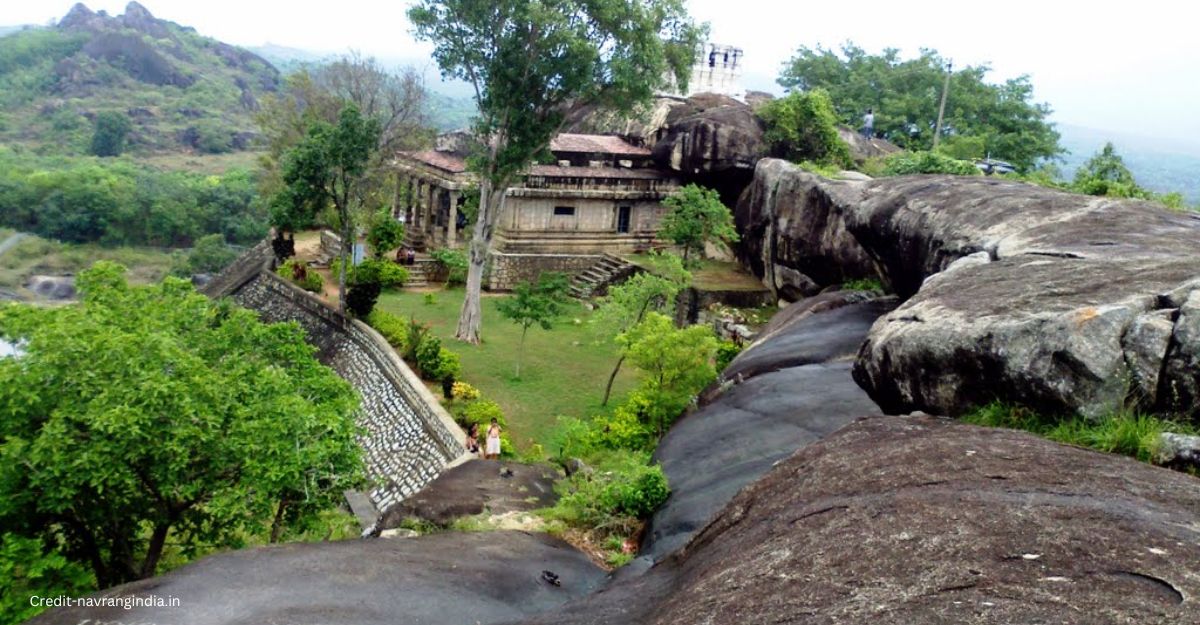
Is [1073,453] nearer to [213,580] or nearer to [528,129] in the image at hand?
[213,580]

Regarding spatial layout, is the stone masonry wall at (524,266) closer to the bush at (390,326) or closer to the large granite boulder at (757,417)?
the bush at (390,326)

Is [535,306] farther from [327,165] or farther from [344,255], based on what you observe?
[327,165]

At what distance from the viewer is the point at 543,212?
1469 inches

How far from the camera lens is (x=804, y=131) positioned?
124ft

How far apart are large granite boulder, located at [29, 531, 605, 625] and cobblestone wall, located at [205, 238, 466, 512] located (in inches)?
262

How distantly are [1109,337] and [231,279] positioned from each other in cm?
3916

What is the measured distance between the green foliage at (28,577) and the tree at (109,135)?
9481 cm

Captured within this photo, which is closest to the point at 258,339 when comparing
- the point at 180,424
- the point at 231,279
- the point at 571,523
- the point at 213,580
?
the point at 180,424

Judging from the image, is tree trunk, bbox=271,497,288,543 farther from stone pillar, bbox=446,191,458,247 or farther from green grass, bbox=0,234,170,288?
green grass, bbox=0,234,170,288

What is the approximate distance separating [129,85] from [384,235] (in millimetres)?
98565

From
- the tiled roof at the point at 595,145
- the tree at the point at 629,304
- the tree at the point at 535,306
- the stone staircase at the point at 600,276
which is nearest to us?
the tree at the point at 629,304

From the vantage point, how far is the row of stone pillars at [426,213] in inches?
1468

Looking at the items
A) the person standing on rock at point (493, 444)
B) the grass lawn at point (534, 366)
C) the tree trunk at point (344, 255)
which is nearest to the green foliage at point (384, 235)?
the grass lawn at point (534, 366)

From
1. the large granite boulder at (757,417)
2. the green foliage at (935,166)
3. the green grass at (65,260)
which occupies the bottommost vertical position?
the green grass at (65,260)
